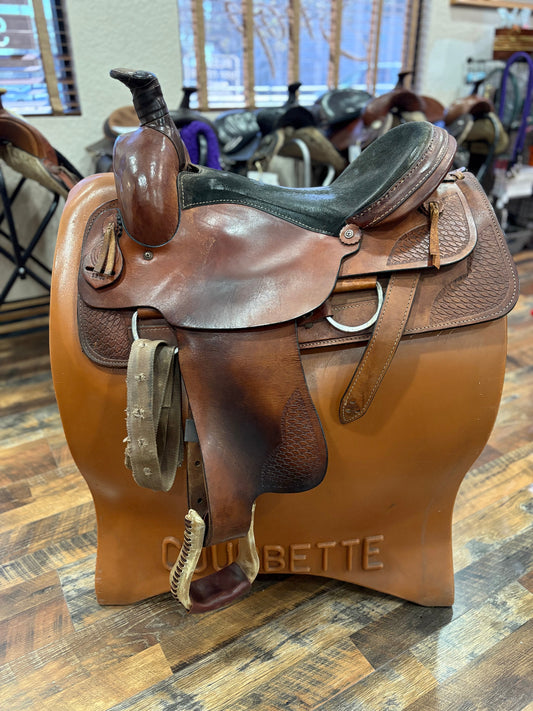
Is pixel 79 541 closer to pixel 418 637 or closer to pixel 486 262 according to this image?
pixel 418 637

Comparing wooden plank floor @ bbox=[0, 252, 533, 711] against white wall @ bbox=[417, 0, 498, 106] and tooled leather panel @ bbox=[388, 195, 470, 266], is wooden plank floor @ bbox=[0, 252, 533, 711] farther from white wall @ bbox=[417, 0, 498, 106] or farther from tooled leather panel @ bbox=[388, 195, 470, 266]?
white wall @ bbox=[417, 0, 498, 106]

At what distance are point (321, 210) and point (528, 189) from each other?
9.83 feet

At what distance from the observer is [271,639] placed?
93cm

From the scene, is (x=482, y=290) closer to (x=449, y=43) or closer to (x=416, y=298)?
(x=416, y=298)

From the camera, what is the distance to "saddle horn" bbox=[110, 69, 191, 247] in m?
0.74

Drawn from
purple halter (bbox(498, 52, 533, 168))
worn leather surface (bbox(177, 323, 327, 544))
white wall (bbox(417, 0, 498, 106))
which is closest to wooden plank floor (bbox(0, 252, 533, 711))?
worn leather surface (bbox(177, 323, 327, 544))

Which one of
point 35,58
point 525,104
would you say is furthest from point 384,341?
point 525,104

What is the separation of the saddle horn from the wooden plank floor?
0.77 meters

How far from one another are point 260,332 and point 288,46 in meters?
2.84

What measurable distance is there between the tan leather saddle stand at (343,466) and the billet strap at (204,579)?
0.31 feet

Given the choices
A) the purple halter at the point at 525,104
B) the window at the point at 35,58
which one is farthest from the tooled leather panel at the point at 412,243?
the purple halter at the point at 525,104

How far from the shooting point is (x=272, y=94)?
2.96 metres

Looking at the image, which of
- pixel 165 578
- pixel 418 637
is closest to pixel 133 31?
pixel 165 578

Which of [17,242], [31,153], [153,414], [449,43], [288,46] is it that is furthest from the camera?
[449,43]
